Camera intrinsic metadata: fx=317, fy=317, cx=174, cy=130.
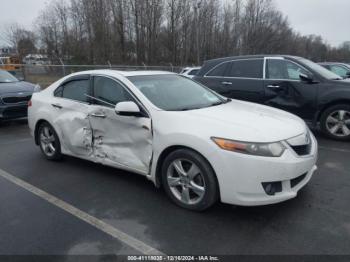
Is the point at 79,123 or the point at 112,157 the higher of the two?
the point at 79,123

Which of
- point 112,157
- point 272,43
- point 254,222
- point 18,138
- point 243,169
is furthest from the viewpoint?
point 272,43

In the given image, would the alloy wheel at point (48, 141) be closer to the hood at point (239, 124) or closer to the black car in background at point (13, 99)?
the hood at point (239, 124)

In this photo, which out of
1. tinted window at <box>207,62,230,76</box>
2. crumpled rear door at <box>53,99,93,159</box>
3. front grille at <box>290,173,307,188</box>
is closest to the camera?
front grille at <box>290,173,307,188</box>

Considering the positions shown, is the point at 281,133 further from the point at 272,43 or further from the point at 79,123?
the point at 272,43

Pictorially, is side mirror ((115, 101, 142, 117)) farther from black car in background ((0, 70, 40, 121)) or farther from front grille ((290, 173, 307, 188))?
black car in background ((0, 70, 40, 121))

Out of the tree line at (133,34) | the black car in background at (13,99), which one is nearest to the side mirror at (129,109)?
the black car in background at (13,99)

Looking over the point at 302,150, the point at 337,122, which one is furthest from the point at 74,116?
the point at 337,122

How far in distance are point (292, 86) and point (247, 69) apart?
1115mm

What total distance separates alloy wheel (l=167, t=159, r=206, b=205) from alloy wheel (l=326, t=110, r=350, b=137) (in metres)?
4.17

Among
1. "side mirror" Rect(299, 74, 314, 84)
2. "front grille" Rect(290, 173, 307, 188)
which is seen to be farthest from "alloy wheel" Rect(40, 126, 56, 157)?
"side mirror" Rect(299, 74, 314, 84)

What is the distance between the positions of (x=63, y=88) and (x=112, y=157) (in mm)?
1662

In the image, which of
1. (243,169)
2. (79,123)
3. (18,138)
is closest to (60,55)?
(18,138)

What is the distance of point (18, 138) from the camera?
705cm

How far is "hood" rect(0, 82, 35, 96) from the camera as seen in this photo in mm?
8261
